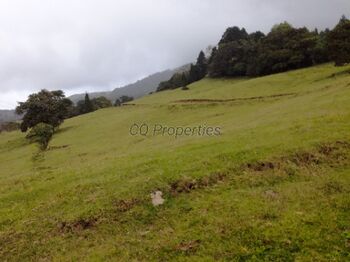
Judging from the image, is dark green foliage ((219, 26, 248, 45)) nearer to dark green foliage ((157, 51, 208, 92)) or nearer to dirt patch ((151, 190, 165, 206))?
dark green foliage ((157, 51, 208, 92))

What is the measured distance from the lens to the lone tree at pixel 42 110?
70.6 m

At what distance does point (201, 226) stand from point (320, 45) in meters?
77.0

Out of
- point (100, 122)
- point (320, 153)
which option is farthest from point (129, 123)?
point (320, 153)

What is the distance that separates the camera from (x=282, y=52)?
8456 centimetres

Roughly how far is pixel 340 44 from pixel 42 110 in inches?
2059

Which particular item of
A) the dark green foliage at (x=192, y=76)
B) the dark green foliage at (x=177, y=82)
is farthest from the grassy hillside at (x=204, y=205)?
the dark green foliage at (x=177, y=82)

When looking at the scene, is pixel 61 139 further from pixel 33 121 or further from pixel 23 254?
pixel 23 254

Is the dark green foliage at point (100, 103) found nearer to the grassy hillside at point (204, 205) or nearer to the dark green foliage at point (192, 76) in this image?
the dark green foliage at point (192, 76)

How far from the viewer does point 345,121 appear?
23109 millimetres

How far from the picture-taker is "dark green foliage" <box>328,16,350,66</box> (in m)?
61.8

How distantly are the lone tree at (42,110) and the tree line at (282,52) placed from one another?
4496cm

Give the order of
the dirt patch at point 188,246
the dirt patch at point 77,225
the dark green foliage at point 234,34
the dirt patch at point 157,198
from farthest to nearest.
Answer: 1. the dark green foliage at point 234,34
2. the dirt patch at point 157,198
3. the dirt patch at point 77,225
4. the dirt patch at point 188,246

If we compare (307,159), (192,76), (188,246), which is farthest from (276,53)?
(188,246)

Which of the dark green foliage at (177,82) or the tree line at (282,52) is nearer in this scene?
the tree line at (282,52)
